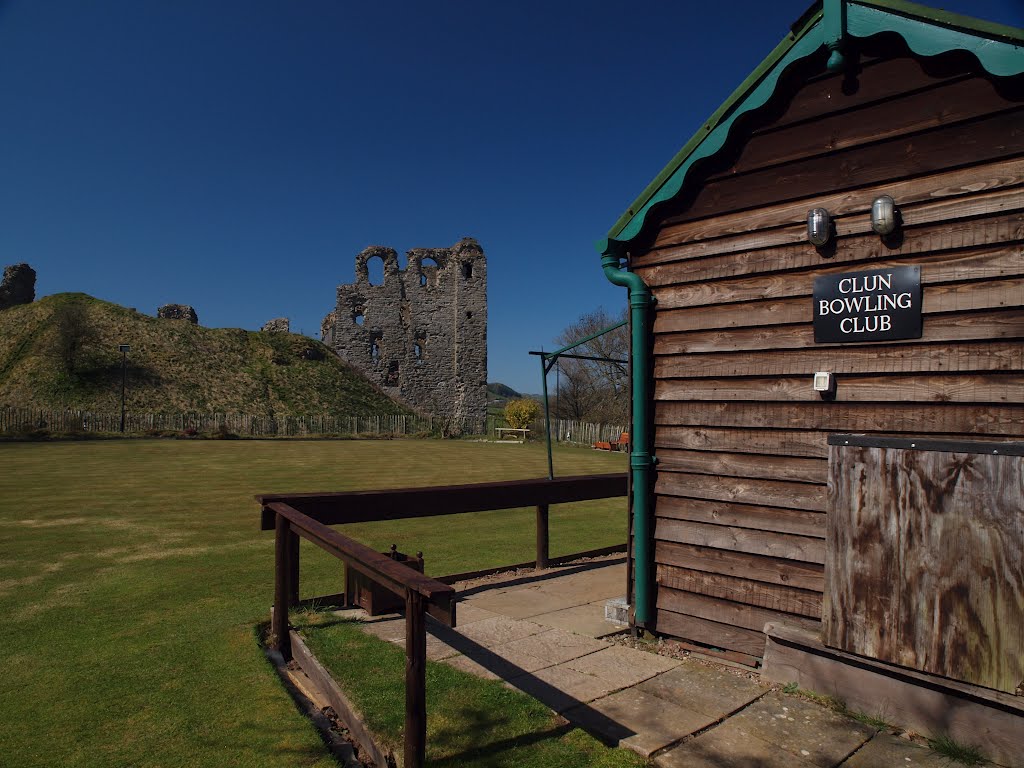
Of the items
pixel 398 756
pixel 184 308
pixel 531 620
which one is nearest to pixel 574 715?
pixel 398 756

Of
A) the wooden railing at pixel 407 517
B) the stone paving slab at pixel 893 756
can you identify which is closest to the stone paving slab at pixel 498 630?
the wooden railing at pixel 407 517

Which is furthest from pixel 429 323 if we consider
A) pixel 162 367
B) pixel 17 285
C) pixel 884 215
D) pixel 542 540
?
pixel 884 215

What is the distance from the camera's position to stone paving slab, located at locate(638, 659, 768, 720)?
3.90 metres

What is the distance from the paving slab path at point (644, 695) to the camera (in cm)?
331

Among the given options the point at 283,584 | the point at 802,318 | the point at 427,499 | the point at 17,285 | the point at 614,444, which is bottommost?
the point at 614,444

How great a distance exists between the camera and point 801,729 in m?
3.56

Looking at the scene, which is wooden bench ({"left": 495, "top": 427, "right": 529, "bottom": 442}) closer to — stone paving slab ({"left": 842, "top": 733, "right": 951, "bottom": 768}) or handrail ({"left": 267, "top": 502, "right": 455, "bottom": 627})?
handrail ({"left": 267, "top": 502, "right": 455, "bottom": 627})

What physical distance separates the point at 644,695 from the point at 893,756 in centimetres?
140

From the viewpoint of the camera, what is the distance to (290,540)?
522 cm

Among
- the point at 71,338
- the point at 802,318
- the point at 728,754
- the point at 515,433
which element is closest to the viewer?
the point at 728,754

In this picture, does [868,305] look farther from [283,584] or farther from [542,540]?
[283,584]

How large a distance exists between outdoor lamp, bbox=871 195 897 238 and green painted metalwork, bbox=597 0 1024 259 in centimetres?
→ 80

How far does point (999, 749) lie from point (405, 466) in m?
19.8

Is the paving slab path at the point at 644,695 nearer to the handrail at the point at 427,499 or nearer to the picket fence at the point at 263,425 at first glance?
the handrail at the point at 427,499
